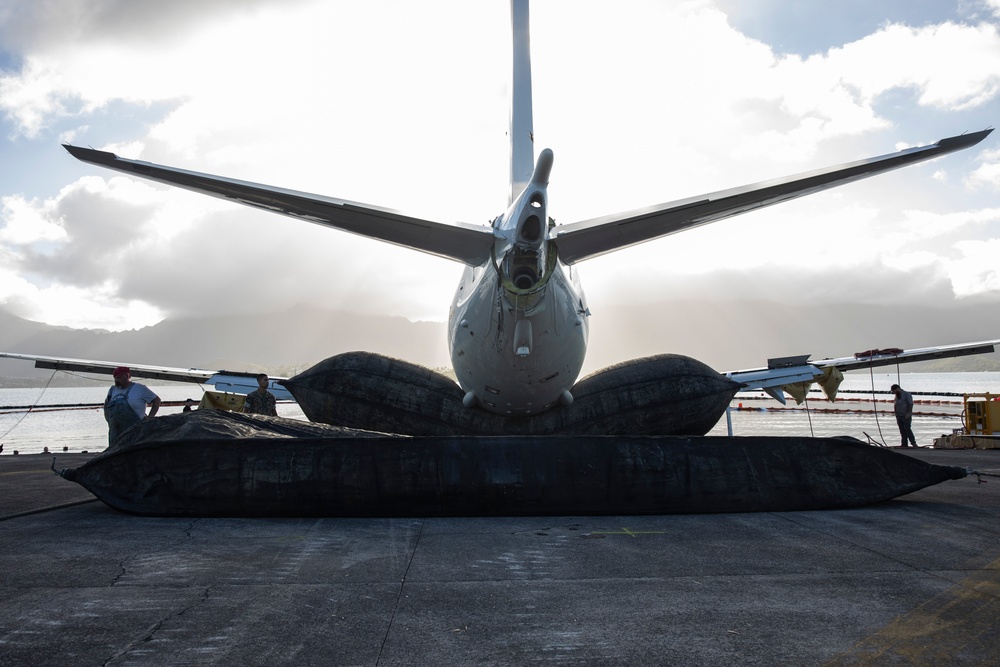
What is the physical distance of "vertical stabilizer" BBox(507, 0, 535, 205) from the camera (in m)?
13.0

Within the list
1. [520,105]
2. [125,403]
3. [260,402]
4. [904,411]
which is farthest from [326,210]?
[904,411]

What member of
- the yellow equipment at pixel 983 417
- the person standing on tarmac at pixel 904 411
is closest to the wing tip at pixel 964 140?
the person standing on tarmac at pixel 904 411

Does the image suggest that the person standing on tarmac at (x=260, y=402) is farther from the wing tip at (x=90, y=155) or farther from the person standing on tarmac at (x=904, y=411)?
the person standing on tarmac at (x=904, y=411)

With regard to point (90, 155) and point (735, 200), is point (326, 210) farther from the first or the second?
point (735, 200)

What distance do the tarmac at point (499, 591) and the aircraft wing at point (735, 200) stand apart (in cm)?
365

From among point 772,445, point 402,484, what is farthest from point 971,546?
point 402,484

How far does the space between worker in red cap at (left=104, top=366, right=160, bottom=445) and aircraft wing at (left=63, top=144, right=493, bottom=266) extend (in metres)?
2.94

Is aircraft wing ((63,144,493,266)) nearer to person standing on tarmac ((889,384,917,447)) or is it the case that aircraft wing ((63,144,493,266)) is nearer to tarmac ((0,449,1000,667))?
tarmac ((0,449,1000,667))

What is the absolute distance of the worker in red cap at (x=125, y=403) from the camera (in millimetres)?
8406

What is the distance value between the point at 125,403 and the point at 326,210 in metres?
4.04

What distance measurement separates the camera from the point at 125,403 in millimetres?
8422

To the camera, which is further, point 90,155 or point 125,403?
point 125,403

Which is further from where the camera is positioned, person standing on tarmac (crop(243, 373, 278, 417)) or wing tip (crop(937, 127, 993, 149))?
person standing on tarmac (crop(243, 373, 278, 417))

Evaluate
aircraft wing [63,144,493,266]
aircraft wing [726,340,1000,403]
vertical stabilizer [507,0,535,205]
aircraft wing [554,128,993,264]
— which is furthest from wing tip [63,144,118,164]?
aircraft wing [726,340,1000,403]
